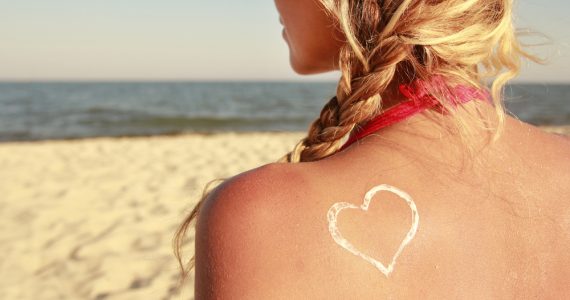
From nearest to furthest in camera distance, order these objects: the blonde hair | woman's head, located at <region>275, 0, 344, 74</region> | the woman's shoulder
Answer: the woman's shoulder, the blonde hair, woman's head, located at <region>275, 0, 344, 74</region>

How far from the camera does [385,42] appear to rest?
1.04m

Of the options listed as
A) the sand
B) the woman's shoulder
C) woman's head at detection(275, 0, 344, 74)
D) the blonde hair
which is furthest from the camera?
the sand

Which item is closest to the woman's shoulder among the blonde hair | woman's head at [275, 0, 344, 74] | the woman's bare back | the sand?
the woman's bare back

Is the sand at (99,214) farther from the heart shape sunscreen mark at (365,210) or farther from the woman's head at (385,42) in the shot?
the heart shape sunscreen mark at (365,210)

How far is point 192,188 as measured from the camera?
20.4 feet

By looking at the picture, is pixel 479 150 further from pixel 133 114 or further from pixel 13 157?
pixel 133 114

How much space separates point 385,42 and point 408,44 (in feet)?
0.15

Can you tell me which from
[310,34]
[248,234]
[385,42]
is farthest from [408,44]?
[248,234]

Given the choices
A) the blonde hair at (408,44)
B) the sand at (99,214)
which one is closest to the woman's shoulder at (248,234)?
the blonde hair at (408,44)

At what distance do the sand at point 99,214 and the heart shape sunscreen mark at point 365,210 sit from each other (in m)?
2.93

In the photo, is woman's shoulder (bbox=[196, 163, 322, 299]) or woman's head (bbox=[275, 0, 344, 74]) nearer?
woman's shoulder (bbox=[196, 163, 322, 299])

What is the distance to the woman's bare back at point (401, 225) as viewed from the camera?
81cm

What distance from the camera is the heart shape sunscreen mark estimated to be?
839 mm

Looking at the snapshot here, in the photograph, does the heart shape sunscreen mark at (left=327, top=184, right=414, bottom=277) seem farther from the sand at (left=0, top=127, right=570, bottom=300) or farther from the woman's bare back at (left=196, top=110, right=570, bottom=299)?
the sand at (left=0, top=127, right=570, bottom=300)
